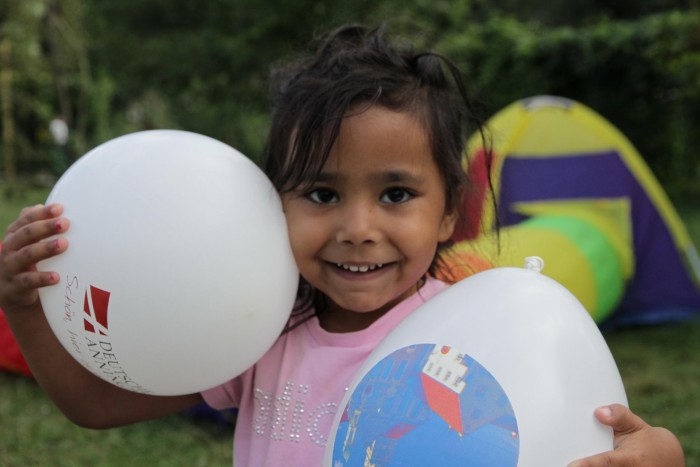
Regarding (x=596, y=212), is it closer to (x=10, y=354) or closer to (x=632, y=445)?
(x=10, y=354)

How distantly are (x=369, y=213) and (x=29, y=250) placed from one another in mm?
565

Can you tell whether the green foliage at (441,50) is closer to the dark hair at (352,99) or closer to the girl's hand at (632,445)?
the dark hair at (352,99)

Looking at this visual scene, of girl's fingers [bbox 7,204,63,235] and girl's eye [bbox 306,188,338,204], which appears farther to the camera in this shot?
girl's eye [bbox 306,188,338,204]

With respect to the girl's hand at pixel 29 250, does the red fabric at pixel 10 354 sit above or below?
below

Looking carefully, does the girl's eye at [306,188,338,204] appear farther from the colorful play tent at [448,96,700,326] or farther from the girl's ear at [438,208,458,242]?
the colorful play tent at [448,96,700,326]

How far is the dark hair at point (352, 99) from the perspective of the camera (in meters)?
1.39

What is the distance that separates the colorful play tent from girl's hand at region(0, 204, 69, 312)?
3.20m

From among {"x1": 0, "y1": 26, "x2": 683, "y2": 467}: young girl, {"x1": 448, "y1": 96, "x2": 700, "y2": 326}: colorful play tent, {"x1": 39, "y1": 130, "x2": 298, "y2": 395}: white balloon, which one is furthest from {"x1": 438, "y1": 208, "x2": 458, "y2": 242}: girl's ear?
{"x1": 448, "y1": 96, "x2": 700, "y2": 326}: colorful play tent

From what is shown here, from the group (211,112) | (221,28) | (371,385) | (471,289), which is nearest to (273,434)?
(371,385)

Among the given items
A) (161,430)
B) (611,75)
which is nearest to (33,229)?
(161,430)

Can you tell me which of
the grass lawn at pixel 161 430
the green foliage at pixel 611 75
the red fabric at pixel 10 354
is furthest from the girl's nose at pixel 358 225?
the green foliage at pixel 611 75

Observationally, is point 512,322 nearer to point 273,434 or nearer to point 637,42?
point 273,434

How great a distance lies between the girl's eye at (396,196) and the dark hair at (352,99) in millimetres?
114

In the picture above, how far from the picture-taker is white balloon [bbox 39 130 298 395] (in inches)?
46.7
